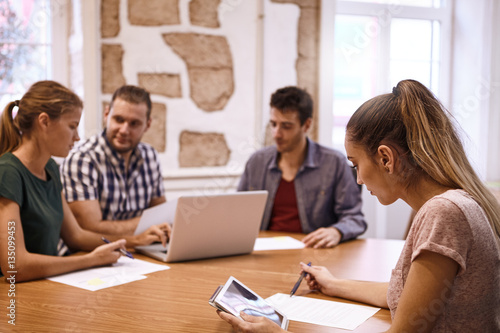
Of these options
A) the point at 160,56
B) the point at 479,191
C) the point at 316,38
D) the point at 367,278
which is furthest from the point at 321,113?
the point at 479,191

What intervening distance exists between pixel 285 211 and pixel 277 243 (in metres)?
0.48

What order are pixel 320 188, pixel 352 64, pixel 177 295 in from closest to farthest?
pixel 177 295, pixel 320 188, pixel 352 64

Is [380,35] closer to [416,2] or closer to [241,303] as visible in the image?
[416,2]

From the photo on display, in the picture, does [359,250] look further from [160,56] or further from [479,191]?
[160,56]

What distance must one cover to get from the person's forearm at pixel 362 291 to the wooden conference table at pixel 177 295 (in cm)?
3

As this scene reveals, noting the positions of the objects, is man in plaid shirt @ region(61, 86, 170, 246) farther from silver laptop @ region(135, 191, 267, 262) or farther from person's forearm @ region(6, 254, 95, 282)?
person's forearm @ region(6, 254, 95, 282)

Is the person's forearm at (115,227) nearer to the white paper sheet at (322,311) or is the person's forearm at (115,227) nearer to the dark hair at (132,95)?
the dark hair at (132,95)

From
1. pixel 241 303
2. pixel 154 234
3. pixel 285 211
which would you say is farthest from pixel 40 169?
pixel 285 211

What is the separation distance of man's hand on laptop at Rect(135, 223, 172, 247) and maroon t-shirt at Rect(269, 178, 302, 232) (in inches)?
30.8

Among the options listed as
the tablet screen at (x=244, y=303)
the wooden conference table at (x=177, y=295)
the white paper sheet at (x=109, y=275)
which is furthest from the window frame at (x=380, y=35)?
the tablet screen at (x=244, y=303)

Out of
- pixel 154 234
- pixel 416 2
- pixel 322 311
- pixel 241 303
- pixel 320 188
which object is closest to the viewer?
pixel 241 303

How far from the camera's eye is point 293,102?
2.67 m

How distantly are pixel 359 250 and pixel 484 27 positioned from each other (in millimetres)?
2481

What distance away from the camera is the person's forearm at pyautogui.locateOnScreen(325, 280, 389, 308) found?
4.71 ft
